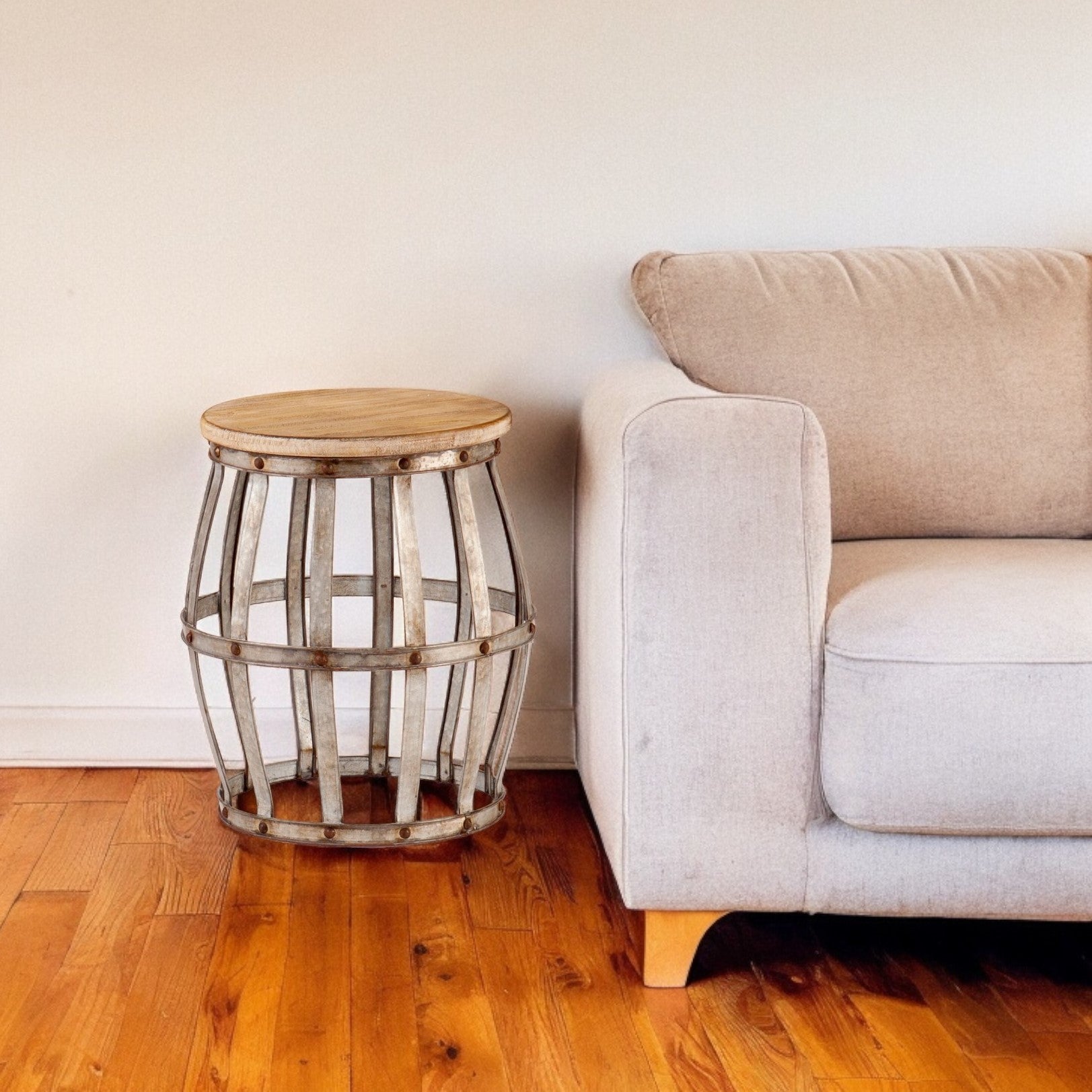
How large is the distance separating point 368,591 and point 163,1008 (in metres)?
0.71

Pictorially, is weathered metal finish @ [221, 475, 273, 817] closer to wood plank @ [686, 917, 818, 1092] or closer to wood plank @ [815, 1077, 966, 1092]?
wood plank @ [686, 917, 818, 1092]

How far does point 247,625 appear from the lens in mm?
1704

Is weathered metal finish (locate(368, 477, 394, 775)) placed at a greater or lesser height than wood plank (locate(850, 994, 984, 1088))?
greater

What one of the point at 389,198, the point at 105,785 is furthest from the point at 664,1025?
→ the point at 389,198

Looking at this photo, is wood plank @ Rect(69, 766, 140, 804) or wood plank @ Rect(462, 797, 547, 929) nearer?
wood plank @ Rect(462, 797, 547, 929)

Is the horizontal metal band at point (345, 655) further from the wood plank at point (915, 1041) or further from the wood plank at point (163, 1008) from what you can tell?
the wood plank at point (915, 1041)

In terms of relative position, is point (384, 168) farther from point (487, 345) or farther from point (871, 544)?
point (871, 544)

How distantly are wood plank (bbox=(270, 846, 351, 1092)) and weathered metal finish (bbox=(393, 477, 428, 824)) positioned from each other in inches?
6.0

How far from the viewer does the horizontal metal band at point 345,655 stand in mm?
1646

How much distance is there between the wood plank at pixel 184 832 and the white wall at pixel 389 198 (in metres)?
0.10

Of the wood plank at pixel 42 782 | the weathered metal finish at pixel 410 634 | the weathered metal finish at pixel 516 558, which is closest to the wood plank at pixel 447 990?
the weathered metal finish at pixel 410 634

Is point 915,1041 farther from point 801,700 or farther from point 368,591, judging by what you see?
point 368,591

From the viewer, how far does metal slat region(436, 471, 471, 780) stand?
1715 millimetres

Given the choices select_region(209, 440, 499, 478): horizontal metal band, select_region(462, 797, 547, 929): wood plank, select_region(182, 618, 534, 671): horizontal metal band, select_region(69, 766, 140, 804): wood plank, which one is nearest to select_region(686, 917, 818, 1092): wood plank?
select_region(462, 797, 547, 929): wood plank
